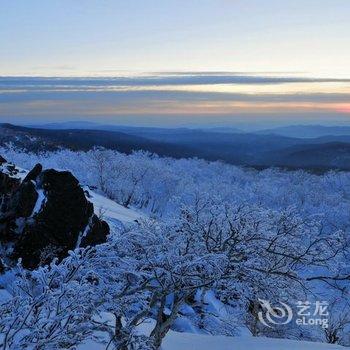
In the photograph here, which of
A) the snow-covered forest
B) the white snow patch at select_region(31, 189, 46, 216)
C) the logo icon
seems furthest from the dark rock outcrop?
the snow-covered forest

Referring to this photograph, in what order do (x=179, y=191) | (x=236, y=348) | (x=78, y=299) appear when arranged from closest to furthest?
(x=78, y=299)
(x=236, y=348)
(x=179, y=191)

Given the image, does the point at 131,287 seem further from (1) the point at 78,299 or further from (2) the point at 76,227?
(2) the point at 76,227

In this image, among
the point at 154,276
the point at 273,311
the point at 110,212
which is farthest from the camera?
the point at 110,212

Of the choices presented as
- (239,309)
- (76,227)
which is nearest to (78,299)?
(239,309)

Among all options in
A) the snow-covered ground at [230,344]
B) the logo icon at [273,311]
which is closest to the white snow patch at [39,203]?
the logo icon at [273,311]

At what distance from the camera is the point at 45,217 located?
25.6 metres

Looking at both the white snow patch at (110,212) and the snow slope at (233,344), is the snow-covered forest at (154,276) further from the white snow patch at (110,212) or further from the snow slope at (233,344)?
the white snow patch at (110,212)

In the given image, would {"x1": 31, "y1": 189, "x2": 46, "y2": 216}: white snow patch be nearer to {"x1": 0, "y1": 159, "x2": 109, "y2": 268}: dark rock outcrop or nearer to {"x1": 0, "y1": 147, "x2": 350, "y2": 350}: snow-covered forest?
{"x1": 0, "y1": 159, "x2": 109, "y2": 268}: dark rock outcrop

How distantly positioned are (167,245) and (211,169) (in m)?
126

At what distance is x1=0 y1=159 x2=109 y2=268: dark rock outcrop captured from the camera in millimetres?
24562

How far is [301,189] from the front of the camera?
278 feet

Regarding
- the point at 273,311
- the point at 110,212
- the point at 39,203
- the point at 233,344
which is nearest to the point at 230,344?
the point at 233,344

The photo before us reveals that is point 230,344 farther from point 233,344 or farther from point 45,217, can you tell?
point 45,217

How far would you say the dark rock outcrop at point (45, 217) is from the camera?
24.6 m
